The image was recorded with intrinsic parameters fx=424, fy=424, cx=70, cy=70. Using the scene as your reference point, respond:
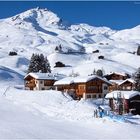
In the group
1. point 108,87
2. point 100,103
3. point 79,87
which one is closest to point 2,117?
point 100,103

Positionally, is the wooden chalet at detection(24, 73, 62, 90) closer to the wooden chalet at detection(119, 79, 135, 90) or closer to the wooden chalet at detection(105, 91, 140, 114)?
the wooden chalet at detection(119, 79, 135, 90)

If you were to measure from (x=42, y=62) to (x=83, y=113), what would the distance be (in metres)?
52.7

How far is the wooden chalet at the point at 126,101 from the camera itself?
6141 cm

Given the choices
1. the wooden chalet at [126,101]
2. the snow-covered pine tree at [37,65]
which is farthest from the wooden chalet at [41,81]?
the wooden chalet at [126,101]

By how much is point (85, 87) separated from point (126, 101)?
48.0ft

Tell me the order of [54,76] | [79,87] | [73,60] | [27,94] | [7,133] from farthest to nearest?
[73,60], [54,76], [79,87], [27,94], [7,133]

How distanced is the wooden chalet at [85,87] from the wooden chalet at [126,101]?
1139cm

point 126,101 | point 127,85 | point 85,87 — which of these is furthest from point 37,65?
point 126,101

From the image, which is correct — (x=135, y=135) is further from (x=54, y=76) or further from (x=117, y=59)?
(x=117, y=59)

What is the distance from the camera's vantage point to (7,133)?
35.4 meters

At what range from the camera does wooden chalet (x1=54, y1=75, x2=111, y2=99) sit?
255ft

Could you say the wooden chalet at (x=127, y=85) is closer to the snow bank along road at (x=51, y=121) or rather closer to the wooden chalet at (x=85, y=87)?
the wooden chalet at (x=85, y=87)

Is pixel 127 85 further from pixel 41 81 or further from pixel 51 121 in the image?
pixel 51 121

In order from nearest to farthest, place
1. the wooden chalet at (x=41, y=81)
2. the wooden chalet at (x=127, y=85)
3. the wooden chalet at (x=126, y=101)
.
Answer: the wooden chalet at (x=126, y=101) < the wooden chalet at (x=41, y=81) < the wooden chalet at (x=127, y=85)
